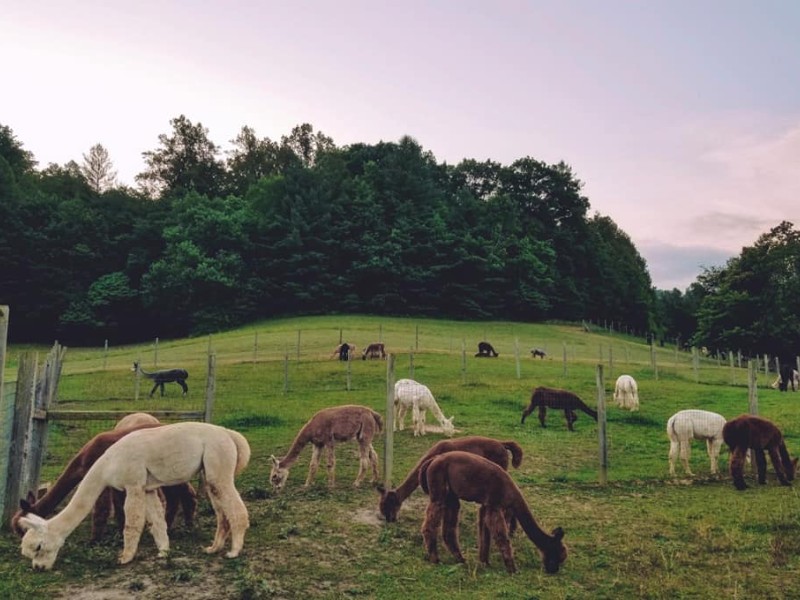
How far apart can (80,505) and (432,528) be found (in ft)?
14.8

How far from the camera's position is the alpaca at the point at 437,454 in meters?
9.55

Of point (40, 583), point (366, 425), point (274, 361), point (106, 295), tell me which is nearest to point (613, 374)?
point (274, 361)

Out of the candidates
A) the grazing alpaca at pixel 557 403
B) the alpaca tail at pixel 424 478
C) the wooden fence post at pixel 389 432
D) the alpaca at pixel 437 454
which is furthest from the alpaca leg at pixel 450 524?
the grazing alpaca at pixel 557 403

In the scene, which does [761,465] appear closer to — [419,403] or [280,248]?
[419,403]

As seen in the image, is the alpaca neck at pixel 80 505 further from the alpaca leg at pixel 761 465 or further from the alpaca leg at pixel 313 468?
the alpaca leg at pixel 761 465

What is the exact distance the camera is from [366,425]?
41.4ft

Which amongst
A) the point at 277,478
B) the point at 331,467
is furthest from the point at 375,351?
the point at 277,478

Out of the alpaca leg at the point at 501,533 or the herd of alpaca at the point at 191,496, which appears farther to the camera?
the alpaca leg at the point at 501,533

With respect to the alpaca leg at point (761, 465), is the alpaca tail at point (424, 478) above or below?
above

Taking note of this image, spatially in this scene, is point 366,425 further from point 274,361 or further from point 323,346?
point 323,346

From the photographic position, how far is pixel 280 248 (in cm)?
6825

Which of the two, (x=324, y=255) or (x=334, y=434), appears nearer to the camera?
(x=334, y=434)

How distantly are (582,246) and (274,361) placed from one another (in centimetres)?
6188

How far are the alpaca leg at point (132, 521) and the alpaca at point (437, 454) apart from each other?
11.9 ft
